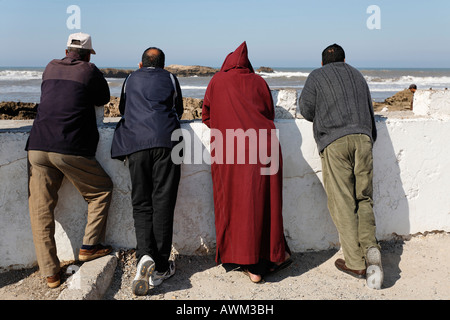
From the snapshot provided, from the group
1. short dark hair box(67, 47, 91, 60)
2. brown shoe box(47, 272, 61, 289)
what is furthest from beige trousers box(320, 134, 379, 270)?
brown shoe box(47, 272, 61, 289)

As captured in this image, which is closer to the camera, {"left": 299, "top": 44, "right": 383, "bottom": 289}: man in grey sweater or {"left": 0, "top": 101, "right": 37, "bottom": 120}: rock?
{"left": 299, "top": 44, "right": 383, "bottom": 289}: man in grey sweater

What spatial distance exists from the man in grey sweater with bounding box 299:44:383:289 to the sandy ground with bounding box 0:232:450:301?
0.20 meters

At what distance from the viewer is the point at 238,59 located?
3.15 m

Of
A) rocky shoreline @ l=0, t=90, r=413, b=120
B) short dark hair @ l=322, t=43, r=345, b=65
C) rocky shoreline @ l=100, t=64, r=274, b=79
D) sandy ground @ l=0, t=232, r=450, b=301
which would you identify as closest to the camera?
sandy ground @ l=0, t=232, r=450, b=301

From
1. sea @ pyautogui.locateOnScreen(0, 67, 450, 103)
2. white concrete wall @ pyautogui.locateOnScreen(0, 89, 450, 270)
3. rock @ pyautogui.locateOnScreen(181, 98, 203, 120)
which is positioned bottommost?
white concrete wall @ pyautogui.locateOnScreen(0, 89, 450, 270)

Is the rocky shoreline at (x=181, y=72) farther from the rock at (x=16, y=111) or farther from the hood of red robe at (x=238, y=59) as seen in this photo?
the hood of red robe at (x=238, y=59)

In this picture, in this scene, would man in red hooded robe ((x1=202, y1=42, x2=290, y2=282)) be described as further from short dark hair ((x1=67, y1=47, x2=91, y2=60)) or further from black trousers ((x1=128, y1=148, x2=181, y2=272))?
short dark hair ((x1=67, y1=47, x2=91, y2=60))

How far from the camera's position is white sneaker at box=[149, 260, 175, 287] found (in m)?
3.04

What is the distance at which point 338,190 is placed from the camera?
3.21m

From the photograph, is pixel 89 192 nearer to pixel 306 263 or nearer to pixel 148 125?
pixel 148 125

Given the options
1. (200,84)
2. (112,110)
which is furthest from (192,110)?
(200,84)

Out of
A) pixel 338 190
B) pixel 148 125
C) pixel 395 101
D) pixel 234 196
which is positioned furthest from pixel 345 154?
pixel 395 101

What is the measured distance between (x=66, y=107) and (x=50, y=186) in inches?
23.8

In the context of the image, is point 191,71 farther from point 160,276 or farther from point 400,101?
point 160,276
